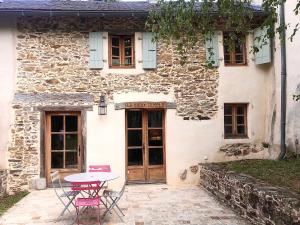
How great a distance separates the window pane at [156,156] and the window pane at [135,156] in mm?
266

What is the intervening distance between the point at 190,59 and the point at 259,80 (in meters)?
1.98

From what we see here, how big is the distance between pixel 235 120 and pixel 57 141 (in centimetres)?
475

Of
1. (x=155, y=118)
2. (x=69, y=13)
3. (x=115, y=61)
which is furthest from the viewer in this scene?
(x=155, y=118)

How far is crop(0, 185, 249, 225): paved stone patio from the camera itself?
5996 millimetres

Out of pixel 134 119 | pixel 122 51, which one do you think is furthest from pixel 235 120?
pixel 122 51

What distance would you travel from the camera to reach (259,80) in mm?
9711

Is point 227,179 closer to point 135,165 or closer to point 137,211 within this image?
point 137,211

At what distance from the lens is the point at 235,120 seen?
9750 millimetres

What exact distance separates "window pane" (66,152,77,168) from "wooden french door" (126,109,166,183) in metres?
1.33

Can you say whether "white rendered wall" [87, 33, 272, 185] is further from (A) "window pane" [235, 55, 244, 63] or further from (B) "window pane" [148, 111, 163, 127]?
(B) "window pane" [148, 111, 163, 127]

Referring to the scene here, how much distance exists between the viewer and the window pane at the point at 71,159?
9180 mm

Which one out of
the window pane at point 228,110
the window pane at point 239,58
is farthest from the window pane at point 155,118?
the window pane at point 239,58

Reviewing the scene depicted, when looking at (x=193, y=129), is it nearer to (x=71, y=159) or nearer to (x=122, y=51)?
(x=122, y=51)

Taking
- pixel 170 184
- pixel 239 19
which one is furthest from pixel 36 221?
pixel 239 19
